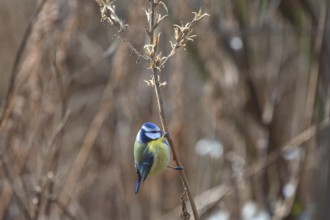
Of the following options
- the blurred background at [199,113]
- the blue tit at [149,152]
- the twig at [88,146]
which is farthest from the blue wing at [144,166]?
the twig at [88,146]

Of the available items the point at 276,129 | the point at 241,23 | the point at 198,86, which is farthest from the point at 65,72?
the point at 198,86

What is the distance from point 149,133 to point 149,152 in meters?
0.05

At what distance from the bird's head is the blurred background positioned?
859 millimetres

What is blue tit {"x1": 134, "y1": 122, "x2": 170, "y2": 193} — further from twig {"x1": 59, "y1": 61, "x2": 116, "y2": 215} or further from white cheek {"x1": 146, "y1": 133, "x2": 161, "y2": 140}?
twig {"x1": 59, "y1": 61, "x2": 116, "y2": 215}

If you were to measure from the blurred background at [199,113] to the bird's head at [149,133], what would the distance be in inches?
33.8

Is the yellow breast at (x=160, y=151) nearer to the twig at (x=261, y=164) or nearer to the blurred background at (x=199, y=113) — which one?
the blurred background at (x=199, y=113)

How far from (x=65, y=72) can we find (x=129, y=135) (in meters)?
0.58

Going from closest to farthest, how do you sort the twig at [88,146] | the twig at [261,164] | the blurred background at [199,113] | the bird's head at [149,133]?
the bird's head at [149,133] → the twig at [261,164] → the blurred background at [199,113] → the twig at [88,146]

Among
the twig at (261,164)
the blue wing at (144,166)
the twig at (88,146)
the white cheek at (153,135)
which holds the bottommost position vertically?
the blue wing at (144,166)

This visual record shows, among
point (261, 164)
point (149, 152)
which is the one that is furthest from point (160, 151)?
point (261, 164)

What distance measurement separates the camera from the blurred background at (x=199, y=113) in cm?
252

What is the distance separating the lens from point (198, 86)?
4004 millimetres

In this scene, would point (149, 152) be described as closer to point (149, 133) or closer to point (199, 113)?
point (149, 133)

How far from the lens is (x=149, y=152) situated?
1.28m
